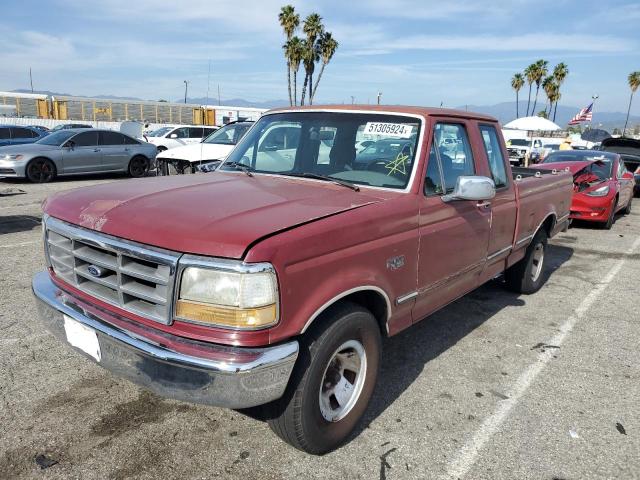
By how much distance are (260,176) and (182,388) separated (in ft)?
6.03

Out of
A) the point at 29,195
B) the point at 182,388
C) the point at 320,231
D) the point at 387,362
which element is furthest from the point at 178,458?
the point at 29,195

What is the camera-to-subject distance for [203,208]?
2.60m

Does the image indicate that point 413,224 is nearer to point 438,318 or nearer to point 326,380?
point 326,380

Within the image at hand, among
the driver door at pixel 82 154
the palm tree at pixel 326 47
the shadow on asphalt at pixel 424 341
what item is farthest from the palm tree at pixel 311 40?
the shadow on asphalt at pixel 424 341

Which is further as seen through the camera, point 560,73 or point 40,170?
point 560,73

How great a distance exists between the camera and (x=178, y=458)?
2686 millimetres

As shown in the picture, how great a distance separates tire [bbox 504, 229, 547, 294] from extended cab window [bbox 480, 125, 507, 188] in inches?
49.0

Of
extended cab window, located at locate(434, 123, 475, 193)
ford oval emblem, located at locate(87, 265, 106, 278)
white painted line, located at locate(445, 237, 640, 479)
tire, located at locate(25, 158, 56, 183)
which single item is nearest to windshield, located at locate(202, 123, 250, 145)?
tire, located at locate(25, 158, 56, 183)

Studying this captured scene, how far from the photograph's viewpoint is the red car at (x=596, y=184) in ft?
32.4

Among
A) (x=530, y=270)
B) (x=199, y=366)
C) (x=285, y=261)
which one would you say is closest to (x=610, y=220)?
(x=530, y=270)

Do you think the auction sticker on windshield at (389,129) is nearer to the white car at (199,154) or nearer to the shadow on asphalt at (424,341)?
the shadow on asphalt at (424,341)

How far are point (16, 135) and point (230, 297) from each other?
18494mm

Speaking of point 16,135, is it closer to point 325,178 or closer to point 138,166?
point 138,166

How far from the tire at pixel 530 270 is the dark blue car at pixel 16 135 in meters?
16.7
